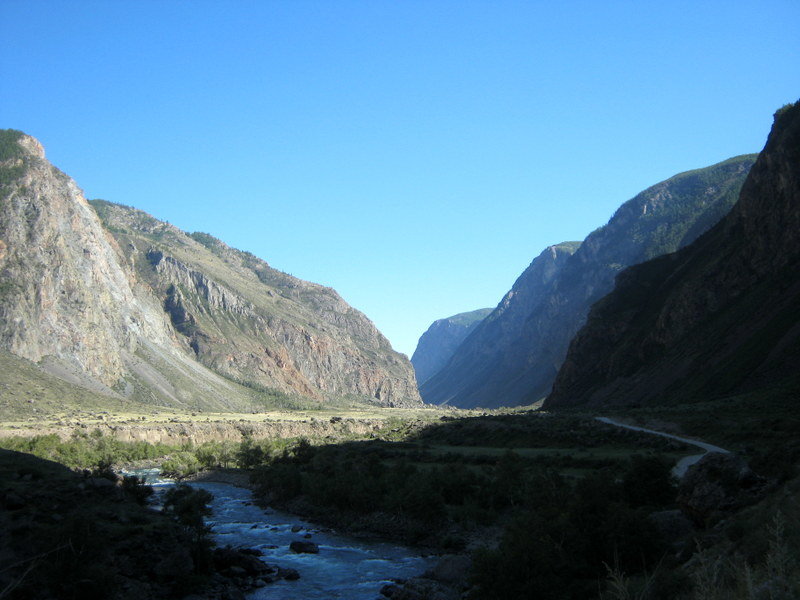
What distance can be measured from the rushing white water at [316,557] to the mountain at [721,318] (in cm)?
4365

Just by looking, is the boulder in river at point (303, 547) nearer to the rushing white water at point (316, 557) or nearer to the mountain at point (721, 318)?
the rushing white water at point (316, 557)

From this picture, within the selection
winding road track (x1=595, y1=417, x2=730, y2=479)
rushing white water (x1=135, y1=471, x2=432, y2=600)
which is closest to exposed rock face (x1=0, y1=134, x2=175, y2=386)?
rushing white water (x1=135, y1=471, x2=432, y2=600)

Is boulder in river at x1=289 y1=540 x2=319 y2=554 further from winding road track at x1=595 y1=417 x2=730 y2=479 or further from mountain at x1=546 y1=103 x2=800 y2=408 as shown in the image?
mountain at x1=546 y1=103 x2=800 y2=408

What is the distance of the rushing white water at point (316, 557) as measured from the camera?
28.9 meters

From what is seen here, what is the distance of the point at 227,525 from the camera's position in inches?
1692

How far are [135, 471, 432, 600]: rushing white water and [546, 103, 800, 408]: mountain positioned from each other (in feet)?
143

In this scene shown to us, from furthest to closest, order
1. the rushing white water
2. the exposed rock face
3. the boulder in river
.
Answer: the exposed rock face
the boulder in river
the rushing white water

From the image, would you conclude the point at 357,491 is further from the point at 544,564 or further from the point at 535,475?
the point at 544,564

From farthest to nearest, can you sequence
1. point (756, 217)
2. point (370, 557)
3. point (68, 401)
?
point (68, 401)
point (756, 217)
point (370, 557)

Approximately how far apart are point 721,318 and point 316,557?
80.1m

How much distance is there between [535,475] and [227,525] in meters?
22.1

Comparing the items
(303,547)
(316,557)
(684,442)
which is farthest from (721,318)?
(316,557)

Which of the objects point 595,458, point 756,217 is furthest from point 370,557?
point 756,217

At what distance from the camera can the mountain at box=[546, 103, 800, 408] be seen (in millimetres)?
75750
